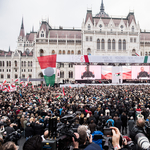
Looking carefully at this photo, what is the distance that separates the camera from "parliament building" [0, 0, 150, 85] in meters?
55.8

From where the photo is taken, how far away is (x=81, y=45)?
58156 mm

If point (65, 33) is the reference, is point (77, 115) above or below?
below

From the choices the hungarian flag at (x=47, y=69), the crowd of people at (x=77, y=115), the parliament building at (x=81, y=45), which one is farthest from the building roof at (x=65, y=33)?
the crowd of people at (x=77, y=115)

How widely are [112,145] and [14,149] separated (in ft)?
6.60

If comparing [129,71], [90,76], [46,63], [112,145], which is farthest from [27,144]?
[129,71]

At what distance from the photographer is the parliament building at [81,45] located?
2199 inches

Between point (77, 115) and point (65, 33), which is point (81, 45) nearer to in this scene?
point (65, 33)

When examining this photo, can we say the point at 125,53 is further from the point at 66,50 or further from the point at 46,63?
the point at 46,63

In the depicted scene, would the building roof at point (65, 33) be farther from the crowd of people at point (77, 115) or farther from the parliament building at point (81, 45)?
the crowd of people at point (77, 115)

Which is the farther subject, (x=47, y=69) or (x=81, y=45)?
(x=81, y=45)

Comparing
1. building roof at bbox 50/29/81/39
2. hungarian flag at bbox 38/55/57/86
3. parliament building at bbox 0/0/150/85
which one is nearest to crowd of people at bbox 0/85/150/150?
hungarian flag at bbox 38/55/57/86

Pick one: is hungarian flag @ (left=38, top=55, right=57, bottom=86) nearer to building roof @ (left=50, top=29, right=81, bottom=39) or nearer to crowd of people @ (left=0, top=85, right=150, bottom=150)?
crowd of people @ (left=0, top=85, right=150, bottom=150)

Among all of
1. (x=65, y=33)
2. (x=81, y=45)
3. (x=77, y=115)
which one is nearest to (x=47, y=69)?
(x=77, y=115)

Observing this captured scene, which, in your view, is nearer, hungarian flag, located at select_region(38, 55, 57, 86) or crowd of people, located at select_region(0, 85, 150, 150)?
crowd of people, located at select_region(0, 85, 150, 150)
